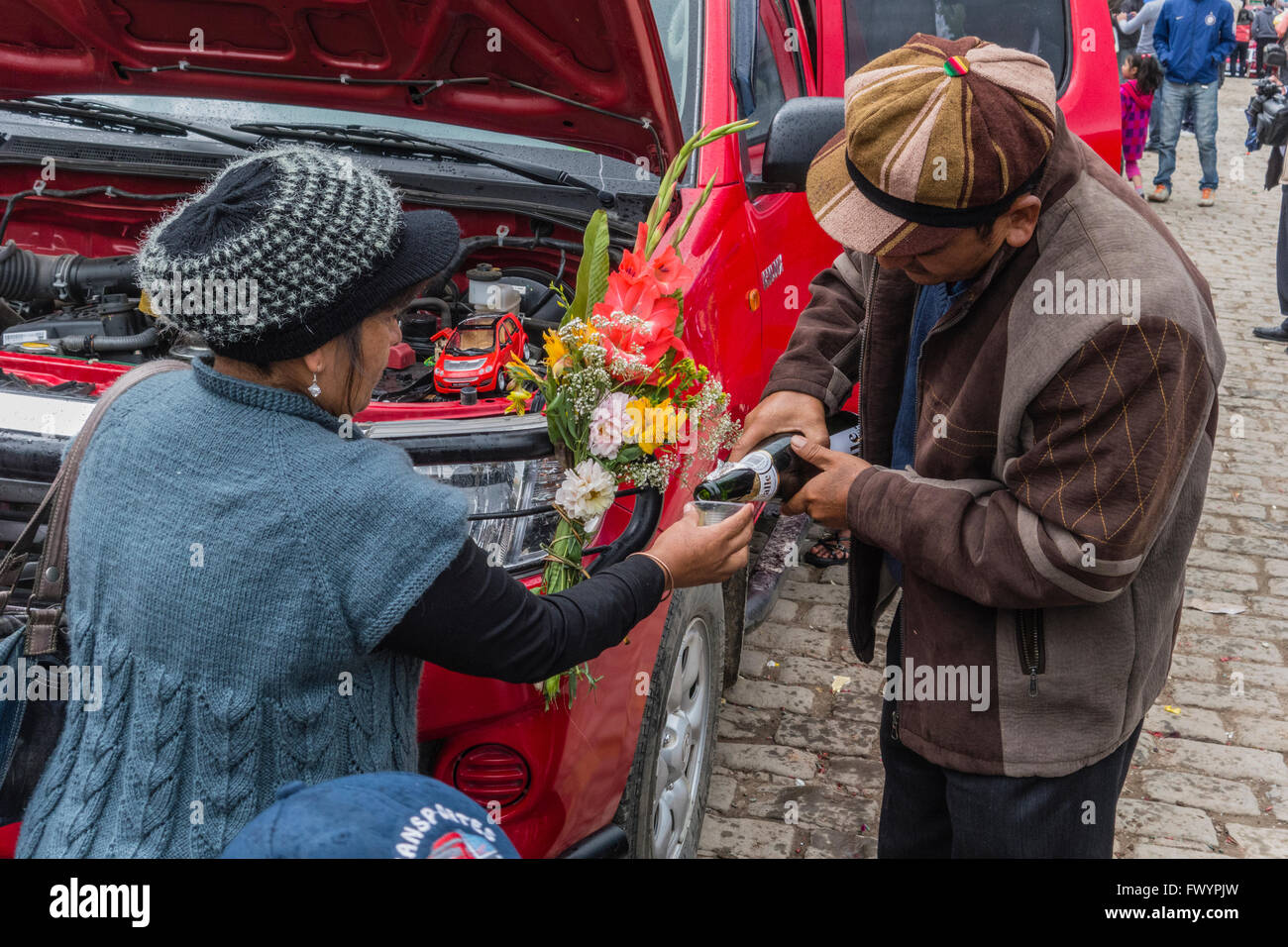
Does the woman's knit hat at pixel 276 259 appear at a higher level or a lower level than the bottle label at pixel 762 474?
higher

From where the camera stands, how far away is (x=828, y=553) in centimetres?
486

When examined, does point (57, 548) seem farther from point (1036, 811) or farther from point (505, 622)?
point (1036, 811)

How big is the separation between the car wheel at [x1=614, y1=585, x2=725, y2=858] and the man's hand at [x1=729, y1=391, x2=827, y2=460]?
0.49m

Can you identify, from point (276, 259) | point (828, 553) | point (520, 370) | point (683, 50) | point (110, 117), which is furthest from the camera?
point (828, 553)

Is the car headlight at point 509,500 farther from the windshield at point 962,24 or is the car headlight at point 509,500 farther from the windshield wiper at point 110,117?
the windshield at point 962,24

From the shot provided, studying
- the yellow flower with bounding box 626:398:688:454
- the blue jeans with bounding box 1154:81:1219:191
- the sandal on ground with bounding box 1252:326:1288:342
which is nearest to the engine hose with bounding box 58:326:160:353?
the yellow flower with bounding box 626:398:688:454

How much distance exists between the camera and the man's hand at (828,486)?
6.74ft

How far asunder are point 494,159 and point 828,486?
1.71 m

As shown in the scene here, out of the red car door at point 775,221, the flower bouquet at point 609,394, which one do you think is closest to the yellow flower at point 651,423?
the flower bouquet at point 609,394

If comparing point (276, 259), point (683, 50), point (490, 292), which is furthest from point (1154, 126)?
point (276, 259)

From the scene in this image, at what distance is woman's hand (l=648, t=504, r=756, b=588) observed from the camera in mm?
1966

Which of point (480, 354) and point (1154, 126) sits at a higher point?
point (1154, 126)

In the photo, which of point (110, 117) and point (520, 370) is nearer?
point (520, 370)

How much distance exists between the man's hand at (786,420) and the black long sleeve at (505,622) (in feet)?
1.97
